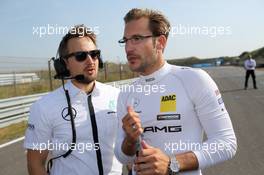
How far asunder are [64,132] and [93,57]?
685 millimetres

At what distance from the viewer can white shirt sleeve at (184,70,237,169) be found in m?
2.46

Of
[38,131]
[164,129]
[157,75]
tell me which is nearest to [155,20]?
[157,75]

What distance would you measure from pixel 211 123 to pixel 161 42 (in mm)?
679

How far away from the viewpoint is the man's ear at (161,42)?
278 cm

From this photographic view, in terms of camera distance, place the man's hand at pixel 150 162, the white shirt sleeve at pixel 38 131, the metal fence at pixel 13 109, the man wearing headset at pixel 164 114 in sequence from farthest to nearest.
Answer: the metal fence at pixel 13 109 < the white shirt sleeve at pixel 38 131 < the man wearing headset at pixel 164 114 < the man's hand at pixel 150 162

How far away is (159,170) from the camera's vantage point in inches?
90.6

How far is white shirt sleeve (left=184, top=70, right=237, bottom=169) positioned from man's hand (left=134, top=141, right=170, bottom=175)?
267 millimetres

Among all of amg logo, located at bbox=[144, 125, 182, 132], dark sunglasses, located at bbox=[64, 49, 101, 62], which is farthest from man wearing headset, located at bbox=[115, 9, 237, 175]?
dark sunglasses, located at bbox=[64, 49, 101, 62]

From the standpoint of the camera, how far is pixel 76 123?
3219 mm

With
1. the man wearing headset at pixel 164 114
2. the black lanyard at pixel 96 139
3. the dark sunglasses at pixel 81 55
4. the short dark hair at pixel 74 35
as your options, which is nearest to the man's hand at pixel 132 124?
the man wearing headset at pixel 164 114

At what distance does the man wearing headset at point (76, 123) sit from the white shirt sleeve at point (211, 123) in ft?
3.26

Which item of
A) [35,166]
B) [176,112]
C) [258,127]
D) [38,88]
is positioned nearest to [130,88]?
[176,112]

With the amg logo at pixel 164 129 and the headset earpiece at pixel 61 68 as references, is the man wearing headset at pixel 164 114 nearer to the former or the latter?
the amg logo at pixel 164 129

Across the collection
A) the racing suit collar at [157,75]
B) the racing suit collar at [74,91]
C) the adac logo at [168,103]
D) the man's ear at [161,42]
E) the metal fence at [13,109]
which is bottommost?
the metal fence at [13,109]
